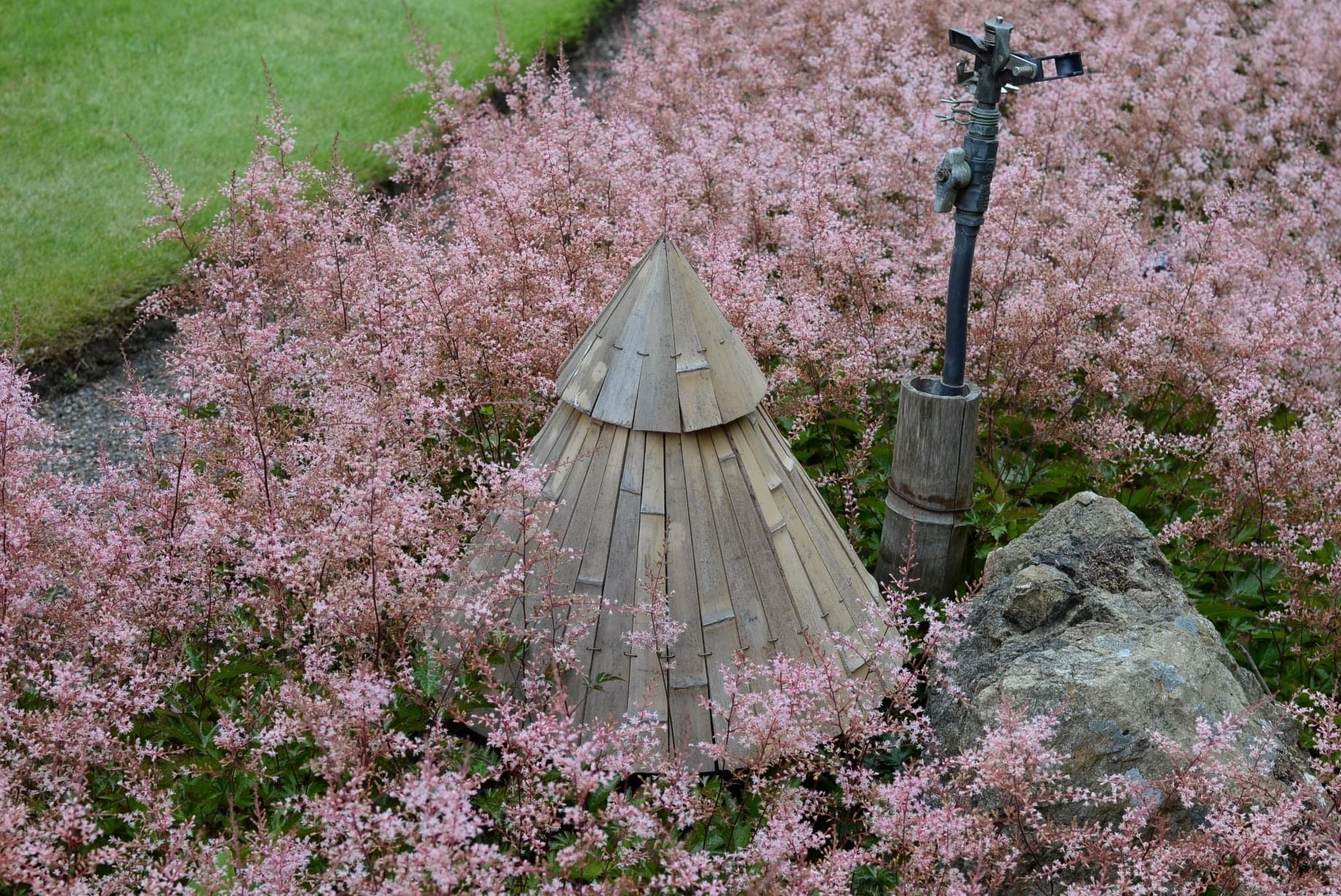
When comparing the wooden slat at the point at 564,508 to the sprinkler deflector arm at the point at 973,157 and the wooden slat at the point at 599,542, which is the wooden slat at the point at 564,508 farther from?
the sprinkler deflector arm at the point at 973,157

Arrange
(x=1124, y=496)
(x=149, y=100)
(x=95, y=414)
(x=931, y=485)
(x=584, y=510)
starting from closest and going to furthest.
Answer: (x=584, y=510) < (x=931, y=485) < (x=1124, y=496) < (x=95, y=414) < (x=149, y=100)

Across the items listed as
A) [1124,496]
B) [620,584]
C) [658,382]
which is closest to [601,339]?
[658,382]

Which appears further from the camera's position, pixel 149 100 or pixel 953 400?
pixel 149 100

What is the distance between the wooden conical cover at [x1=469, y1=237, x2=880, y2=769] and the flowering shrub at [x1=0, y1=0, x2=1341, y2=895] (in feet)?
0.56

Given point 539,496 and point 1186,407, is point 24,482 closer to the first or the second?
point 539,496

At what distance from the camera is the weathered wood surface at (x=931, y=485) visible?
3771mm

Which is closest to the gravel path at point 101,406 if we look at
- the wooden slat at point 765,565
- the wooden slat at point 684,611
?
the wooden slat at point 684,611

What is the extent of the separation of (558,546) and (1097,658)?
157cm

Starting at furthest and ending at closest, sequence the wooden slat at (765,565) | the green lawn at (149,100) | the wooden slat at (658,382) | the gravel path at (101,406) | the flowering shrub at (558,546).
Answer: the green lawn at (149,100)
the gravel path at (101,406)
the wooden slat at (765,565)
the wooden slat at (658,382)
the flowering shrub at (558,546)

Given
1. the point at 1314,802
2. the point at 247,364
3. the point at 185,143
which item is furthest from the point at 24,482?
the point at 185,143

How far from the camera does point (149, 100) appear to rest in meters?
9.22

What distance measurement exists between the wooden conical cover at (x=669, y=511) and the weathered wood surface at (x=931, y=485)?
2.83 feet

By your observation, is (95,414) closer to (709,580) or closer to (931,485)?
(709,580)

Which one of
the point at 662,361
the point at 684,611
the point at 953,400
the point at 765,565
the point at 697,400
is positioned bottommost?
the point at 684,611
